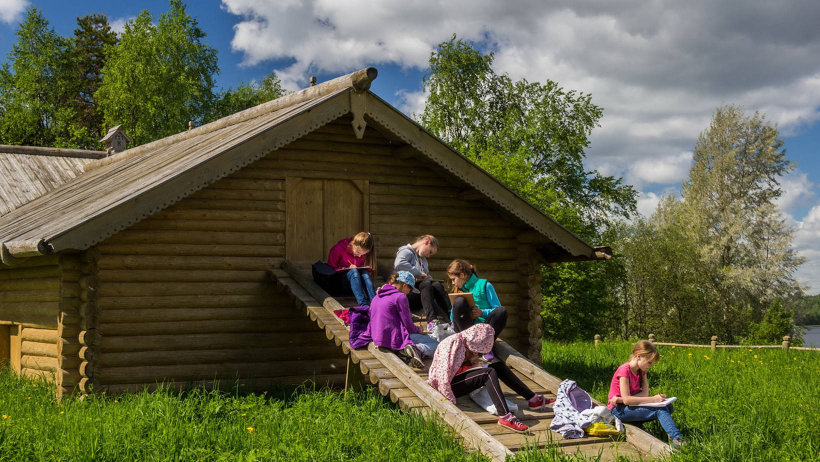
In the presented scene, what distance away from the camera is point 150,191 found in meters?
9.91

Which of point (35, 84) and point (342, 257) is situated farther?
point (35, 84)

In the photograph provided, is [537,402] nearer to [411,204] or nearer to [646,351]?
[646,351]

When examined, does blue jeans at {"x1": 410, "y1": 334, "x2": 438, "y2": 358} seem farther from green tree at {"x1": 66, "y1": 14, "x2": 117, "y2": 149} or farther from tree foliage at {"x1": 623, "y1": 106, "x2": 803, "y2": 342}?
green tree at {"x1": 66, "y1": 14, "x2": 117, "y2": 149}

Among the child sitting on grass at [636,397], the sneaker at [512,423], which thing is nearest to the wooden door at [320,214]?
the sneaker at [512,423]

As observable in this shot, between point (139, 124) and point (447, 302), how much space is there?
29.3 meters

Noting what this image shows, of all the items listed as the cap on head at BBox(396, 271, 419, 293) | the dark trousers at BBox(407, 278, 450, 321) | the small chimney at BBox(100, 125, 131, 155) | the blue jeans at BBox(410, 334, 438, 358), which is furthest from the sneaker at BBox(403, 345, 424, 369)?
the small chimney at BBox(100, 125, 131, 155)

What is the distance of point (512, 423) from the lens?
8055 mm

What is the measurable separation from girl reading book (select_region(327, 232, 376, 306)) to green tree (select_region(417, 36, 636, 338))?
25171 millimetres

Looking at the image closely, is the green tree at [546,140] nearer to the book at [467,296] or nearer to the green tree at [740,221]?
the green tree at [740,221]

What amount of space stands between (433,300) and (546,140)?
28785 millimetres

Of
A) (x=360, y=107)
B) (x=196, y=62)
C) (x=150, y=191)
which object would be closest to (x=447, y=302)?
(x=360, y=107)

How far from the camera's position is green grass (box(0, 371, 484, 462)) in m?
7.21

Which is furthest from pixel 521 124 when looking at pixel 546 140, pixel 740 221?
pixel 740 221

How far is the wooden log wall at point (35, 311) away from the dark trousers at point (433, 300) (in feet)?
15.6
